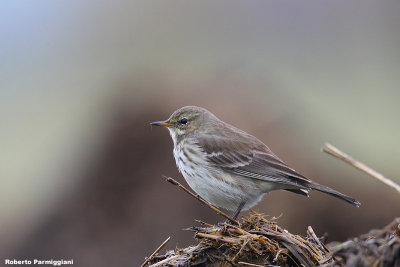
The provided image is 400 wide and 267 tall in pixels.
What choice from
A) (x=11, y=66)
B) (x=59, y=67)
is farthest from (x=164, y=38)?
(x=11, y=66)

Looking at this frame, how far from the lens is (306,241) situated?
4973mm

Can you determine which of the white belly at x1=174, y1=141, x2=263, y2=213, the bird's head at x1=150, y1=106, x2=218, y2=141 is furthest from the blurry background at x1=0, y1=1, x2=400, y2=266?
the white belly at x1=174, y1=141, x2=263, y2=213

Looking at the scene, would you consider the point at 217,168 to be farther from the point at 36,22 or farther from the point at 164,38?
the point at 36,22

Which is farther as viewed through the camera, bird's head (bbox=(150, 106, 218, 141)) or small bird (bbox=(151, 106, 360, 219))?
bird's head (bbox=(150, 106, 218, 141))

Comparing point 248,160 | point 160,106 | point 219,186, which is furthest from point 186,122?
point 160,106

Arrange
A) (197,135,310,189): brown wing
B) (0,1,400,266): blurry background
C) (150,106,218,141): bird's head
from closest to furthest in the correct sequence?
1. (197,135,310,189): brown wing
2. (150,106,218,141): bird's head
3. (0,1,400,266): blurry background

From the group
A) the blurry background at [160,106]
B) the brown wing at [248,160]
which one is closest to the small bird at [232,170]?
the brown wing at [248,160]

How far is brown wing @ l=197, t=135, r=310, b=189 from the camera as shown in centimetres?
695

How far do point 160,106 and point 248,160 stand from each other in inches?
238

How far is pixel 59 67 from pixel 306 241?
15572 millimetres

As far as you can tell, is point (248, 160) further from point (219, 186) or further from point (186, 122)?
point (186, 122)

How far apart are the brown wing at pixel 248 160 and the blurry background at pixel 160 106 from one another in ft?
11.0

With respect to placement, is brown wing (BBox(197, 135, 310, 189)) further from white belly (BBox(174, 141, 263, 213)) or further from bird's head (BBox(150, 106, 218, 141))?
bird's head (BBox(150, 106, 218, 141))

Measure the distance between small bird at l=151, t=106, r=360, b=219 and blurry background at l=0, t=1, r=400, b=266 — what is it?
10.9ft
